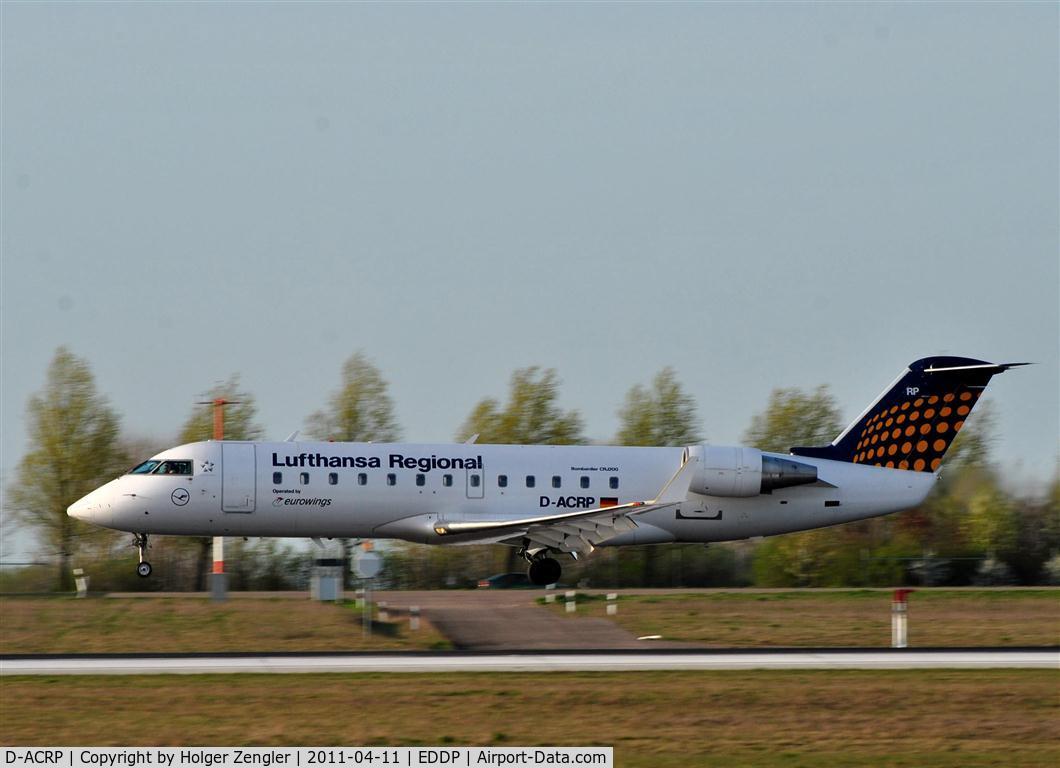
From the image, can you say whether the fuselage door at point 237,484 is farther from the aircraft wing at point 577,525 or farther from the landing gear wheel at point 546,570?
the landing gear wheel at point 546,570

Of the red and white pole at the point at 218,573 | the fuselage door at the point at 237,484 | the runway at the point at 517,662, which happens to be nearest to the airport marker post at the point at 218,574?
the red and white pole at the point at 218,573

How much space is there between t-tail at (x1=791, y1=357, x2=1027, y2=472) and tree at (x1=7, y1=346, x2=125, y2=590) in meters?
26.1

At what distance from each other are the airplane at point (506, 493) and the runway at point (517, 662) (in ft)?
23.2

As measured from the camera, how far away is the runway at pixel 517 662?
72.5 ft

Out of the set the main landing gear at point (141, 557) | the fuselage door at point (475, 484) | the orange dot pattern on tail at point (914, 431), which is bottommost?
the main landing gear at point (141, 557)

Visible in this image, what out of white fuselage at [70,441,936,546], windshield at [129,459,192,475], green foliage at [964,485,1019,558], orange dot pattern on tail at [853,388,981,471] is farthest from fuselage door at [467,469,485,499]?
green foliage at [964,485,1019,558]

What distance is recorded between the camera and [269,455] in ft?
105

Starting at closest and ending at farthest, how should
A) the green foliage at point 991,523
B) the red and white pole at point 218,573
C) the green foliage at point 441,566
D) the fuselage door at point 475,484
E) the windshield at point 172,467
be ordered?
1. the windshield at point 172,467
2. the fuselage door at point 475,484
3. the red and white pole at point 218,573
4. the green foliage at point 991,523
5. the green foliage at point 441,566

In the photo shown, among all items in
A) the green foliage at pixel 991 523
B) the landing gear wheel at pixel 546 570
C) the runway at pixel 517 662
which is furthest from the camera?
the green foliage at pixel 991 523

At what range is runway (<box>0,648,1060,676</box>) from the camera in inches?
870

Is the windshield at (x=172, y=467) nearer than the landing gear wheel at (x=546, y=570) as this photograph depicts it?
Yes

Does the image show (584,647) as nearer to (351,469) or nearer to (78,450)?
(351,469)

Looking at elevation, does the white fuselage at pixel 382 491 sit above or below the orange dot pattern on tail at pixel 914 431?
below

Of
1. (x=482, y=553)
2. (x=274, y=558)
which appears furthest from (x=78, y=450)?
(x=482, y=553)
